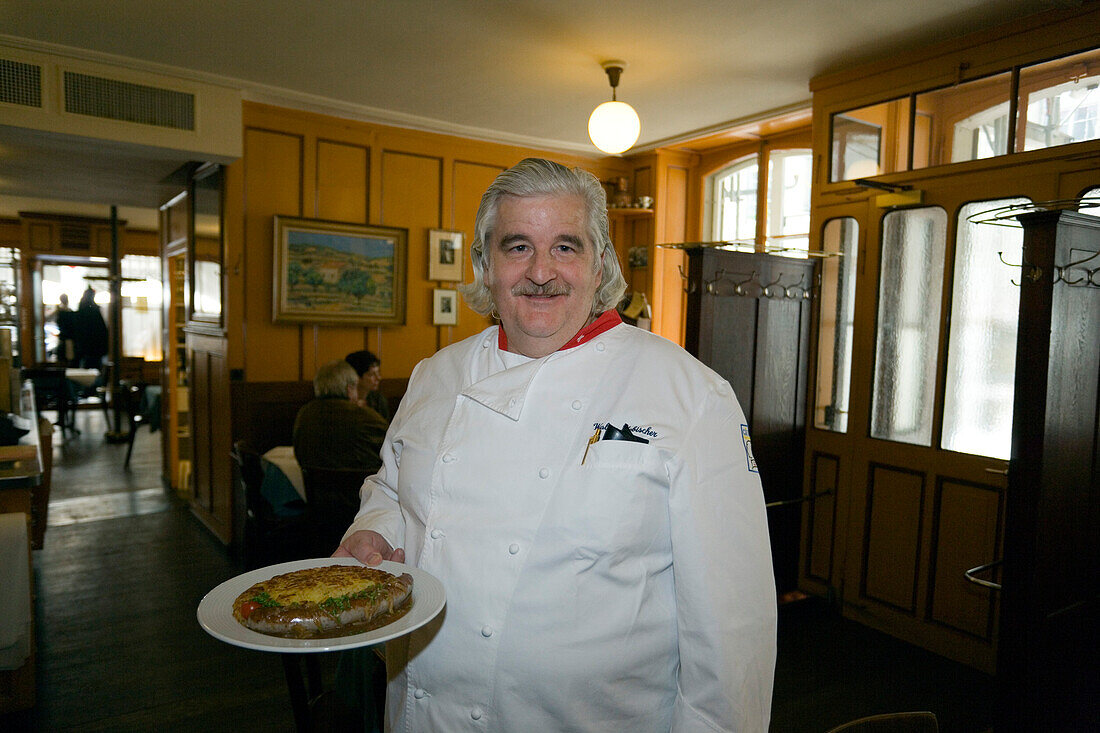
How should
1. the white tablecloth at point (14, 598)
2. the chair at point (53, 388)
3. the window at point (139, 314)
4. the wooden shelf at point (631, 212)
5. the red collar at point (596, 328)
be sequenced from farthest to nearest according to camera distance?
the window at point (139, 314) < the chair at point (53, 388) < the wooden shelf at point (631, 212) < the white tablecloth at point (14, 598) < the red collar at point (596, 328)

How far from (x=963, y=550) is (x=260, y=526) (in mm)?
3558

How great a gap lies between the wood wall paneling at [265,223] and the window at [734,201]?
125 inches

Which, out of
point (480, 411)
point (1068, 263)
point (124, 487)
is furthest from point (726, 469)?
→ point (124, 487)

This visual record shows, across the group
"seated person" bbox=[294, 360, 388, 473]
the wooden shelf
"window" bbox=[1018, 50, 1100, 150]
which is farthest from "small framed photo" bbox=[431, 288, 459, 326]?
"window" bbox=[1018, 50, 1100, 150]

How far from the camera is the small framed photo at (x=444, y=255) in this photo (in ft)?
17.1

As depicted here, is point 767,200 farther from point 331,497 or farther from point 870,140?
point 331,497

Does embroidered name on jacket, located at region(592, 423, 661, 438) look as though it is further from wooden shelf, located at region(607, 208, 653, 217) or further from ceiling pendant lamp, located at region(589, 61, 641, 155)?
wooden shelf, located at region(607, 208, 653, 217)

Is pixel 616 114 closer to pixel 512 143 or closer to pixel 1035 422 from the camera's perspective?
pixel 512 143

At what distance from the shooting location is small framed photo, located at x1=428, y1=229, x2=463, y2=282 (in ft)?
17.1

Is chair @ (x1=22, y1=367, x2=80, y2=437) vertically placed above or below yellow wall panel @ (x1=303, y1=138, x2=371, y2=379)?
below

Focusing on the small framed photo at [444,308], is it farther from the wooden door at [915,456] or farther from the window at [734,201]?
the wooden door at [915,456]

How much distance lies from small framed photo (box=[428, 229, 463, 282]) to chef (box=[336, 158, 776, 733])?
4065 mm

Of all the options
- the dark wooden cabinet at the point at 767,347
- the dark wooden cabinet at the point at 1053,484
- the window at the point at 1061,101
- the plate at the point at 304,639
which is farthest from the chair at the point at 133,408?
the window at the point at 1061,101

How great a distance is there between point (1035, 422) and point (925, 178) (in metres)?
1.77
